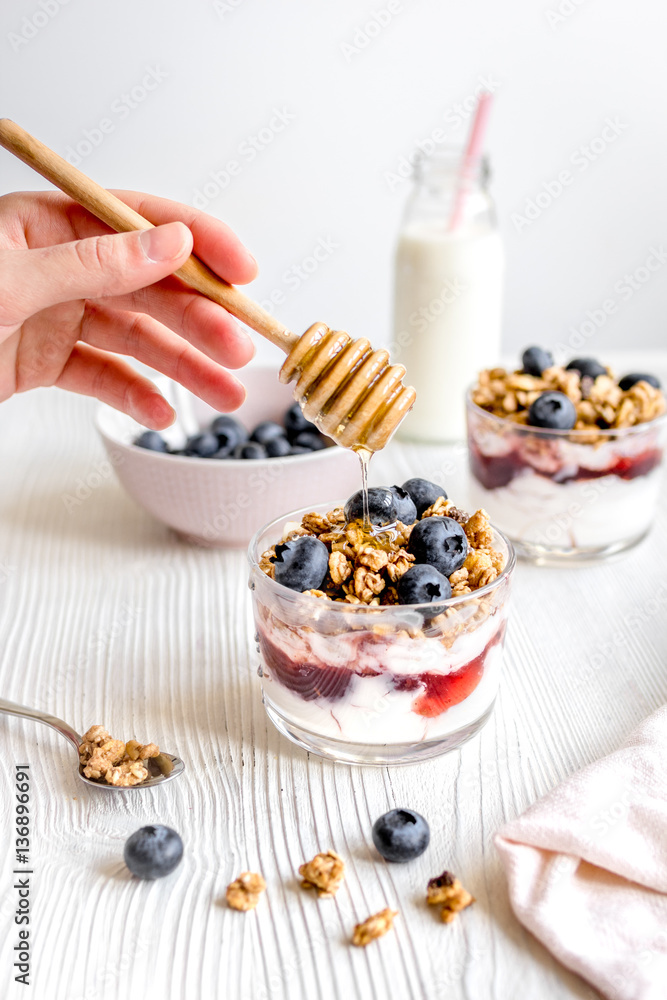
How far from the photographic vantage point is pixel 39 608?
1.16 m

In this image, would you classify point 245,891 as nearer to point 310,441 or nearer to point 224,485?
point 224,485

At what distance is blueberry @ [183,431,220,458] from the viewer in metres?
1.30

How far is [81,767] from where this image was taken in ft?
2.81

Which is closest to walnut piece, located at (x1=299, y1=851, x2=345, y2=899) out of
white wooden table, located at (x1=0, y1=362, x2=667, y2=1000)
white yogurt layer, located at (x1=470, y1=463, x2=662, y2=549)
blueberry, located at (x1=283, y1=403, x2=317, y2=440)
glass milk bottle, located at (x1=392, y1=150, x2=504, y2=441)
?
white wooden table, located at (x1=0, y1=362, x2=667, y2=1000)

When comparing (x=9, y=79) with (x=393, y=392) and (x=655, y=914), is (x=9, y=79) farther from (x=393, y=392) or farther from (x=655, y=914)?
(x=655, y=914)

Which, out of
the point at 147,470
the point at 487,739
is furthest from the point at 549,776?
the point at 147,470

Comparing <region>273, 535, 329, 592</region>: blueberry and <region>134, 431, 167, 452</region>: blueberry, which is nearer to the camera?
<region>273, 535, 329, 592</region>: blueberry

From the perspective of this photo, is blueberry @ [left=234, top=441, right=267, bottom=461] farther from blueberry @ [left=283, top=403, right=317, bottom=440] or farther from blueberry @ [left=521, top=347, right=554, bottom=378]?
blueberry @ [left=521, top=347, right=554, bottom=378]

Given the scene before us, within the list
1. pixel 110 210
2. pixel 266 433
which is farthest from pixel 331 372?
pixel 266 433

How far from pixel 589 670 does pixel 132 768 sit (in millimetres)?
529

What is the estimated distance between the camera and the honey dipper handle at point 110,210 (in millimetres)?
854

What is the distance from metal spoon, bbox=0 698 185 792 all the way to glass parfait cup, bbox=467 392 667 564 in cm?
60

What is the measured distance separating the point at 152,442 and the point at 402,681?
0.65 metres

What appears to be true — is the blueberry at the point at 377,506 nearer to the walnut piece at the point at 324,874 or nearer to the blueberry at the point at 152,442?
the walnut piece at the point at 324,874
